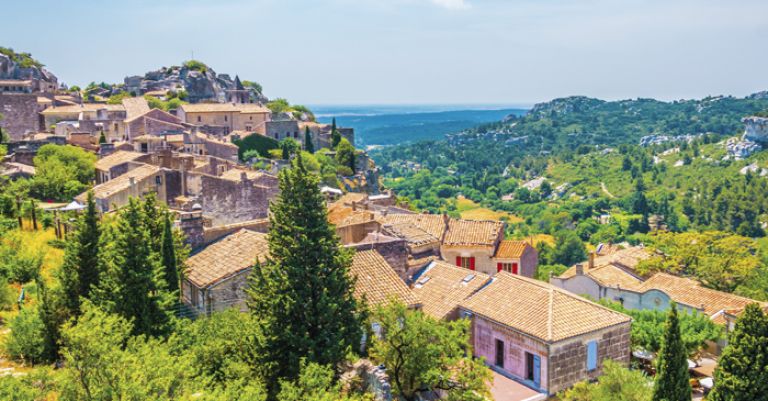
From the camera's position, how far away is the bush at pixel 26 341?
2027cm

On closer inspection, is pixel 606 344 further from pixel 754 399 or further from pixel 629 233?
pixel 629 233

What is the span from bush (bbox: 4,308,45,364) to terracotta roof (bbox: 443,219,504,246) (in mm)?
20976

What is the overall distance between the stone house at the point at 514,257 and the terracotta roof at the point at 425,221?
3.35m

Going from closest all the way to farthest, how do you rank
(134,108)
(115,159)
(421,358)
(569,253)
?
1. (421,358)
2. (115,159)
3. (134,108)
4. (569,253)

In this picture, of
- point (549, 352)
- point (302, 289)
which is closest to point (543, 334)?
point (549, 352)

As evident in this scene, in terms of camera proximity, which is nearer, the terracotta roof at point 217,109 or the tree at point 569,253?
the terracotta roof at point 217,109

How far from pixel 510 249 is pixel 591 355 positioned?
38.8ft

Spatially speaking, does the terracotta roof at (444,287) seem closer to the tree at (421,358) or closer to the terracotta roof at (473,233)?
the terracotta roof at (473,233)

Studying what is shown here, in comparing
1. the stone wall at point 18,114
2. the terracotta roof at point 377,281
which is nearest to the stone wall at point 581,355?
the terracotta roof at point 377,281

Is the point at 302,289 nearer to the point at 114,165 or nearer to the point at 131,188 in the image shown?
the point at 131,188

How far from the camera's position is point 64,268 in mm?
22625

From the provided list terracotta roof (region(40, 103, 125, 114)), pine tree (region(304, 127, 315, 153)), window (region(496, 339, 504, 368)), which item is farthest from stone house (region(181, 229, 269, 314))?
terracotta roof (region(40, 103, 125, 114))

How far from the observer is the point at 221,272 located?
2338cm

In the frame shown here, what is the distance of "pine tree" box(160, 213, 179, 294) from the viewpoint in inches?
885
